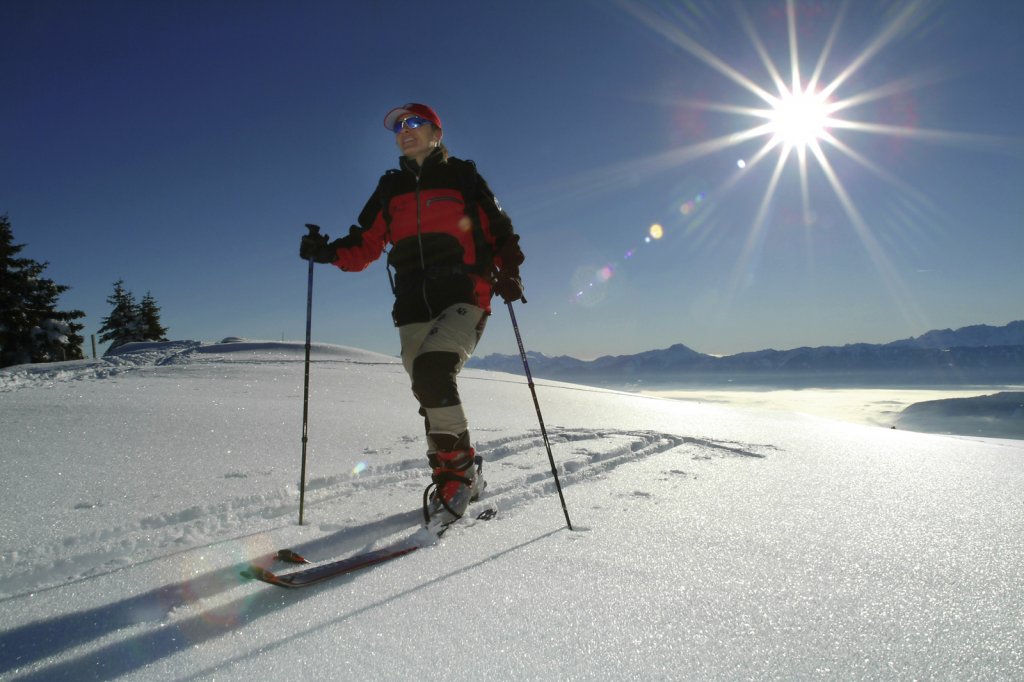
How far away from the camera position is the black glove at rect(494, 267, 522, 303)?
2857 mm

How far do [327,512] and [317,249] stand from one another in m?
1.68

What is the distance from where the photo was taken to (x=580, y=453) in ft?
12.4

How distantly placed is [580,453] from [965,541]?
2.30 meters

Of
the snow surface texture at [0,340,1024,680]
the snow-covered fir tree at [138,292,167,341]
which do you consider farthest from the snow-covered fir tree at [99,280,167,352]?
the snow surface texture at [0,340,1024,680]

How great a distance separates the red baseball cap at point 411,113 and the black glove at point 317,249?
35.8 inches

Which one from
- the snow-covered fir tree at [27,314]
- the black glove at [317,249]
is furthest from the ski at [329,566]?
the snow-covered fir tree at [27,314]

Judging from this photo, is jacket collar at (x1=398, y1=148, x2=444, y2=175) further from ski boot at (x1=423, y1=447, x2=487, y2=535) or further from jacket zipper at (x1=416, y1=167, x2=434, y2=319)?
ski boot at (x1=423, y1=447, x2=487, y2=535)

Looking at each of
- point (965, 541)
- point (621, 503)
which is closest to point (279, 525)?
point (621, 503)

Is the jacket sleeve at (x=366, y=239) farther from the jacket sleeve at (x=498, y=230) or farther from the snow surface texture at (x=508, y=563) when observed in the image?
the snow surface texture at (x=508, y=563)

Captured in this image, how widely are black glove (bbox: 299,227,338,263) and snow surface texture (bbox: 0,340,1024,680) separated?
1.41 meters

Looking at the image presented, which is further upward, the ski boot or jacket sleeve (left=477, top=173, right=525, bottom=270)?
jacket sleeve (left=477, top=173, right=525, bottom=270)

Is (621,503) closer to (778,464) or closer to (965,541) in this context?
(965,541)

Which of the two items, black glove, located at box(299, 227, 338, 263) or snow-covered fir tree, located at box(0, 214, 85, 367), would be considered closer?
black glove, located at box(299, 227, 338, 263)

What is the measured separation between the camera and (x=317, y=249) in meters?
3.06
